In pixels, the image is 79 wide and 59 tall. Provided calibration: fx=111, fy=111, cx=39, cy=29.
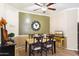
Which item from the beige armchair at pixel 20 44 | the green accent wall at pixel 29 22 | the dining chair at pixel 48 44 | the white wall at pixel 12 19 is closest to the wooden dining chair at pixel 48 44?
the dining chair at pixel 48 44

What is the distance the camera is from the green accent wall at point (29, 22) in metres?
1.68

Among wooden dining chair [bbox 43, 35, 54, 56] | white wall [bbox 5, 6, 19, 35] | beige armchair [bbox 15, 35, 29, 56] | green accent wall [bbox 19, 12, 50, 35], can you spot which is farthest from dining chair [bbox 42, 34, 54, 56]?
white wall [bbox 5, 6, 19, 35]

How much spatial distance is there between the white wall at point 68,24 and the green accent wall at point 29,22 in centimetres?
9

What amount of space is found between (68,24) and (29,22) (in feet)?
1.96

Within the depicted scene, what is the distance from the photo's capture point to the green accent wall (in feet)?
5.50

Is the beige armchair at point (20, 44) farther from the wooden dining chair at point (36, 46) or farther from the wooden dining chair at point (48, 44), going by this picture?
the wooden dining chair at point (48, 44)

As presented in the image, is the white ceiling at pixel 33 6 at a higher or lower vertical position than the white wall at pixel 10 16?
higher

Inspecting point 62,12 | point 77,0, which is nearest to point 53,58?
point 62,12

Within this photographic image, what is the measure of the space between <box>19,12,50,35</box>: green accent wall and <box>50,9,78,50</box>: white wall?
9 centimetres

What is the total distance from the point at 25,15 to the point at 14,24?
215 mm

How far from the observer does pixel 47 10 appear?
168 centimetres

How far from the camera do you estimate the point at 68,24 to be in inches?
66.7

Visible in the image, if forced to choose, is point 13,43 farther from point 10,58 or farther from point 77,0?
point 77,0

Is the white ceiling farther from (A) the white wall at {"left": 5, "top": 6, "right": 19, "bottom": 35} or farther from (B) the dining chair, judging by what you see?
(B) the dining chair
